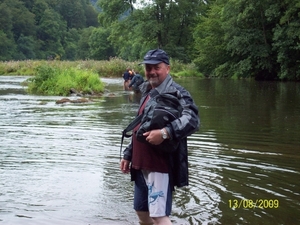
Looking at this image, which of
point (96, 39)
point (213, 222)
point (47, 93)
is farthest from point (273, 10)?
point (96, 39)

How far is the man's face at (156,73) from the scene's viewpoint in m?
3.92

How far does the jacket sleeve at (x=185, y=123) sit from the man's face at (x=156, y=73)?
0.25 m

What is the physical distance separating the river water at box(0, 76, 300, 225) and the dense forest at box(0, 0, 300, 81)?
27.9 m

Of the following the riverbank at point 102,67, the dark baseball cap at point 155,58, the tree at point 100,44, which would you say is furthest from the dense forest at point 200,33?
the dark baseball cap at point 155,58

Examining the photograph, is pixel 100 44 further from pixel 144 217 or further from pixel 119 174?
pixel 144 217

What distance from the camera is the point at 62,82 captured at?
2380 centimetres

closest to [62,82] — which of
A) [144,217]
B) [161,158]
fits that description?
[144,217]

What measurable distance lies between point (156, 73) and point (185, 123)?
1.66 feet

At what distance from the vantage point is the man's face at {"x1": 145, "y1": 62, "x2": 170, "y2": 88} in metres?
3.92

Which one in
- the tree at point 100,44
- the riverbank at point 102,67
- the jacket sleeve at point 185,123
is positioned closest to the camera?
the jacket sleeve at point 185,123

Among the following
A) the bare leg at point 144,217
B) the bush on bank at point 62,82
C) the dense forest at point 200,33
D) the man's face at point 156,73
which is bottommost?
the bare leg at point 144,217

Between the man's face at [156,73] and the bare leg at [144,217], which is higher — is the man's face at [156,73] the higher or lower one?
the higher one
